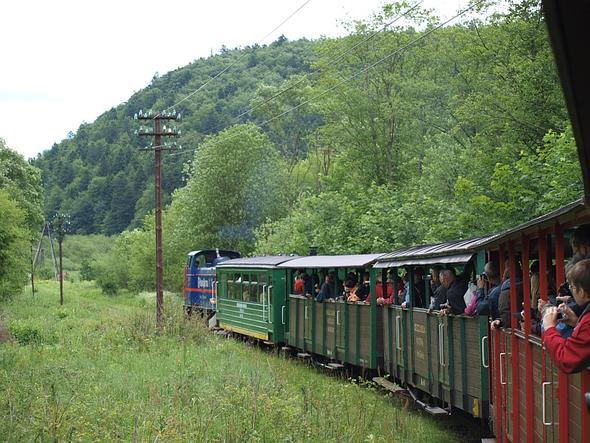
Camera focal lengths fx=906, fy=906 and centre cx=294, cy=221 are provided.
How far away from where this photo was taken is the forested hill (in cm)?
10425

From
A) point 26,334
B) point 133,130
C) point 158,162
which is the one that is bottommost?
point 26,334

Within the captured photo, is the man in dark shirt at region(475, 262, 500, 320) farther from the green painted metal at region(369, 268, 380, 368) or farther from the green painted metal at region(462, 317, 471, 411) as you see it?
the green painted metal at region(369, 268, 380, 368)

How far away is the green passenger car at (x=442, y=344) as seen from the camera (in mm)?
9711

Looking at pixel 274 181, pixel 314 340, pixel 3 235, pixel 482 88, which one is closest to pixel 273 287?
pixel 314 340

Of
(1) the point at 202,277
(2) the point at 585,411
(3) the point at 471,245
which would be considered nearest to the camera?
(2) the point at 585,411

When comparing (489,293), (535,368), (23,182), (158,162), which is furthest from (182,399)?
(23,182)

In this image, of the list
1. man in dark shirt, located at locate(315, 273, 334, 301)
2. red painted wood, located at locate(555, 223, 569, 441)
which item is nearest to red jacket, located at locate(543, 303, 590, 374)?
red painted wood, located at locate(555, 223, 569, 441)

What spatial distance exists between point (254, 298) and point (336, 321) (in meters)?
7.23

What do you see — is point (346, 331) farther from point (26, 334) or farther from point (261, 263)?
point (26, 334)

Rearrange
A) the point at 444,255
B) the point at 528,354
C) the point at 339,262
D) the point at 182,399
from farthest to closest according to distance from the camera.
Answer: the point at 339,262
the point at 182,399
the point at 444,255
the point at 528,354

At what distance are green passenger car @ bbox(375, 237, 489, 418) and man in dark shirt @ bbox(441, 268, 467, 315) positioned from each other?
0.10m

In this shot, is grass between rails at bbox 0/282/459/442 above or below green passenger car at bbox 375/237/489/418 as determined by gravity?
below

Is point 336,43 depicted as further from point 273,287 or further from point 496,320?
point 496,320

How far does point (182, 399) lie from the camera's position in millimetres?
13664
